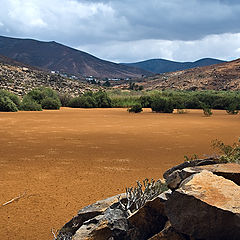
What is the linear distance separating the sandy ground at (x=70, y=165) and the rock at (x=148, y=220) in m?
1.67

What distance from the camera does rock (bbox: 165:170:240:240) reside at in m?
2.56

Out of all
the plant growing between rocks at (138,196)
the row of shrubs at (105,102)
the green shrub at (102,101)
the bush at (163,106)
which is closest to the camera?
the plant growing between rocks at (138,196)

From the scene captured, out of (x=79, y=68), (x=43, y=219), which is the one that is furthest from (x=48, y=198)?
(x=79, y=68)

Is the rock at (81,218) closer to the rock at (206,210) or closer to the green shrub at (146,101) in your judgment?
the rock at (206,210)

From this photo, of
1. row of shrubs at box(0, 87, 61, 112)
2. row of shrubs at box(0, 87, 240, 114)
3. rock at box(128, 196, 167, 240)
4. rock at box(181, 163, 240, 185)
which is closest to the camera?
rock at box(128, 196, 167, 240)

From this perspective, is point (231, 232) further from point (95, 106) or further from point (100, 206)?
point (95, 106)

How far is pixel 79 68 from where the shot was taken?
582 feet

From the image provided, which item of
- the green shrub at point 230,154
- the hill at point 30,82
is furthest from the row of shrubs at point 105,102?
the green shrub at point 230,154

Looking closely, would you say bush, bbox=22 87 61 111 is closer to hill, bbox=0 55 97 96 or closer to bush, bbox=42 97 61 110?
bush, bbox=42 97 61 110

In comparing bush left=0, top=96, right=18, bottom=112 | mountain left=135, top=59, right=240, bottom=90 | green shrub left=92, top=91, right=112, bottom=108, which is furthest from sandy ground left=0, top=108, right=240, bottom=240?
mountain left=135, top=59, right=240, bottom=90

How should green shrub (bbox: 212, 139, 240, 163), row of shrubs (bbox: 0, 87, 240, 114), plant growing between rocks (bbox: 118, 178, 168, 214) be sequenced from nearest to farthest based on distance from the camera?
plant growing between rocks (bbox: 118, 178, 168, 214), green shrub (bbox: 212, 139, 240, 163), row of shrubs (bbox: 0, 87, 240, 114)

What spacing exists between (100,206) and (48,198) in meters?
1.92

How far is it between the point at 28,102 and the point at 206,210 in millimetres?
29693

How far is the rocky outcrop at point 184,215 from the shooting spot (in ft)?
8.55
